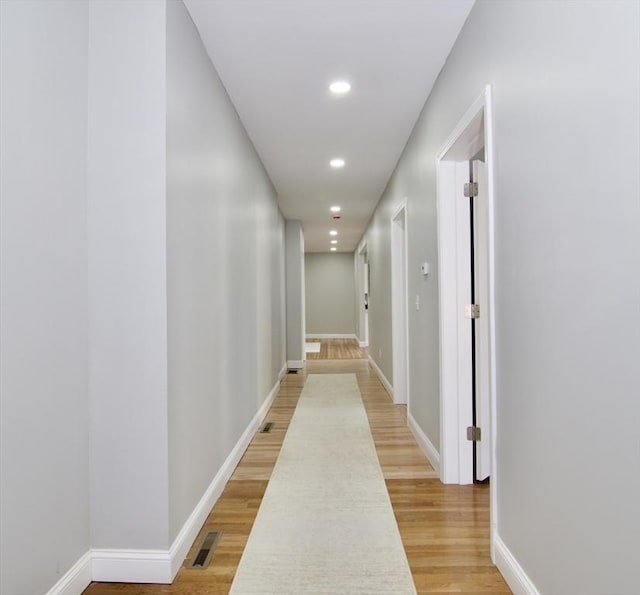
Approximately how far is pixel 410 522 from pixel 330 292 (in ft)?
33.8

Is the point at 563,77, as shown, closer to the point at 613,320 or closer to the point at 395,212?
the point at 613,320

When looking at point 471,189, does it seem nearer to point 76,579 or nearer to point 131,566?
point 131,566

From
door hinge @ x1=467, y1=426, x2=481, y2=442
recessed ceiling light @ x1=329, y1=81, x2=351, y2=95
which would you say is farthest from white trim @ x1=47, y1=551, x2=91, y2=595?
recessed ceiling light @ x1=329, y1=81, x2=351, y2=95

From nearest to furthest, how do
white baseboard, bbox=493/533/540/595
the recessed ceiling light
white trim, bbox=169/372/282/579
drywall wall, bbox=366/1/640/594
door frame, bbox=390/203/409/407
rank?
drywall wall, bbox=366/1/640/594 → white baseboard, bbox=493/533/540/595 → white trim, bbox=169/372/282/579 → the recessed ceiling light → door frame, bbox=390/203/409/407

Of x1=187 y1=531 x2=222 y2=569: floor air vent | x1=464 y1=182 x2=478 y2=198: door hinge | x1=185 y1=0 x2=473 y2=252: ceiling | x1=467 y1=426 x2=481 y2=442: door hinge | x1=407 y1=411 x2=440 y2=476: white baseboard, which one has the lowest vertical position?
x1=187 y1=531 x2=222 y2=569: floor air vent

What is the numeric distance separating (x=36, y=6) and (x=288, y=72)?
1.48 meters

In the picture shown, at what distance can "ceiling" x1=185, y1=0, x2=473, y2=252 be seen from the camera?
203cm

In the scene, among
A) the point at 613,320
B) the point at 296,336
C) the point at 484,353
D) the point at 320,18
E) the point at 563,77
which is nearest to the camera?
the point at 613,320

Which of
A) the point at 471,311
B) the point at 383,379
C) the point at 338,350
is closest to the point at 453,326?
the point at 471,311

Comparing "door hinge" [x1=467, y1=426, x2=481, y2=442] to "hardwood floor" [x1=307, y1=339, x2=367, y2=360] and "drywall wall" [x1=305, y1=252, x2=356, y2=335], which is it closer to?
"hardwood floor" [x1=307, y1=339, x2=367, y2=360]

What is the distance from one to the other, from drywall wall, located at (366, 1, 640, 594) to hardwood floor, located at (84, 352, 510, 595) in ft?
0.84

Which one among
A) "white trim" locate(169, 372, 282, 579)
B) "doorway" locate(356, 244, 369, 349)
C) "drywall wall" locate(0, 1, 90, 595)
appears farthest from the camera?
"doorway" locate(356, 244, 369, 349)

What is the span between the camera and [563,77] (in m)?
1.25

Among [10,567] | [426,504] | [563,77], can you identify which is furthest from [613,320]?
[10,567]
